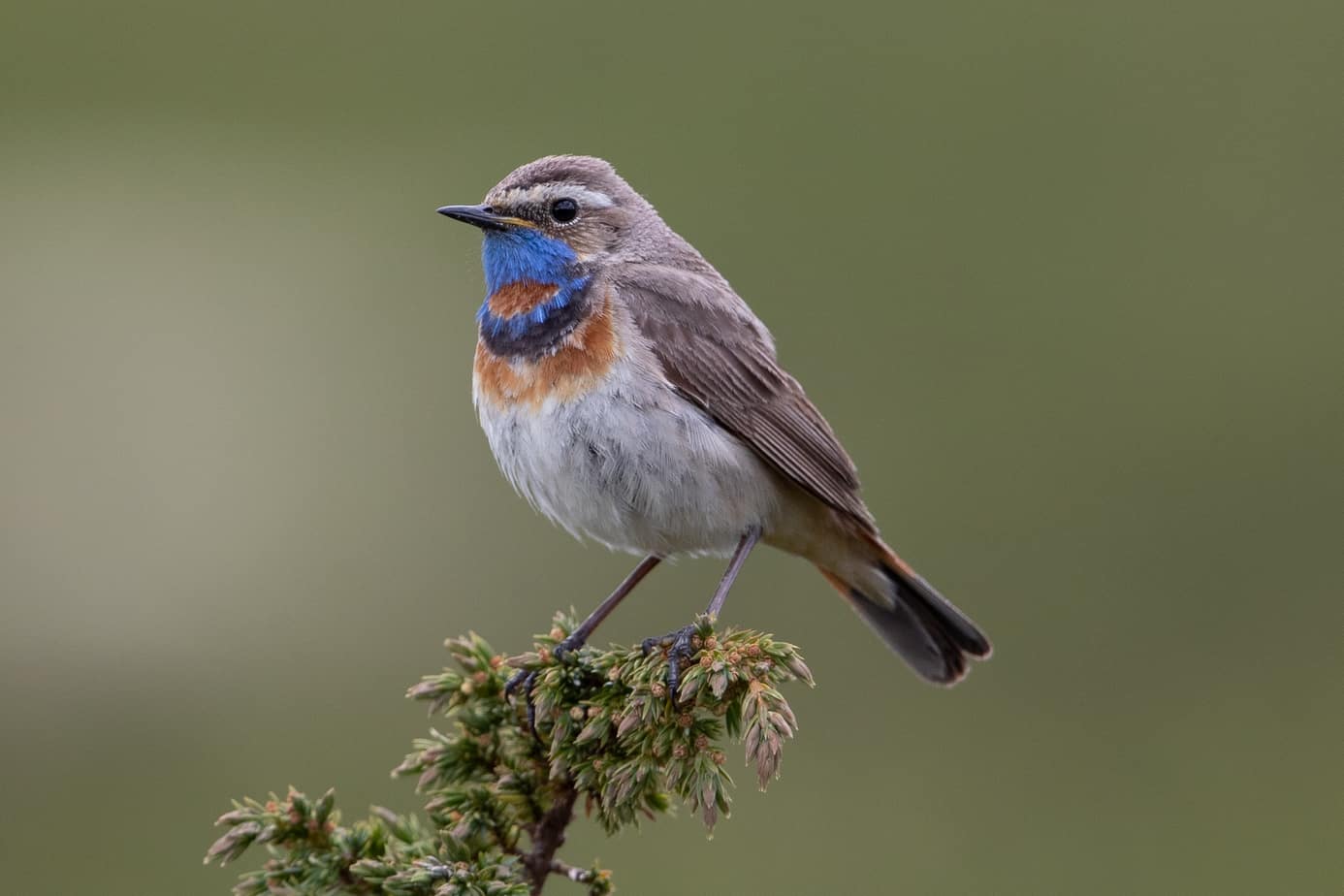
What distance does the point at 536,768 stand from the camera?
13.2 ft

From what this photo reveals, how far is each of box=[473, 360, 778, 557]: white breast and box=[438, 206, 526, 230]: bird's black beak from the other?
554 millimetres

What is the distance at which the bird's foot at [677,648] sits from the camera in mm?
3932

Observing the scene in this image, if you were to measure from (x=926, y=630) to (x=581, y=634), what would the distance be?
1305 mm

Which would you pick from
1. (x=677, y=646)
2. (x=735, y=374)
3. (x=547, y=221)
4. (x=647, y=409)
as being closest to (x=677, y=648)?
(x=677, y=646)

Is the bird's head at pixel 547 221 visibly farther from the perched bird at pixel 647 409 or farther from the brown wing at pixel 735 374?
the brown wing at pixel 735 374

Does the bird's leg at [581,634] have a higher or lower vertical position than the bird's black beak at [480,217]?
lower

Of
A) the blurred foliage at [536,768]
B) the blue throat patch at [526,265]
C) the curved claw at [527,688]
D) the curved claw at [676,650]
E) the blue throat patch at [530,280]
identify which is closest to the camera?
the blurred foliage at [536,768]

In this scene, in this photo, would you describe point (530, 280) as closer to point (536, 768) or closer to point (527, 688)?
point (527, 688)

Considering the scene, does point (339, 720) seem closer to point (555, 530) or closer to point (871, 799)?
point (555, 530)

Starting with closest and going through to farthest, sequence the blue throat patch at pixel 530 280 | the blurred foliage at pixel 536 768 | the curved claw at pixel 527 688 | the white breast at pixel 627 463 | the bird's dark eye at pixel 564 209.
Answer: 1. the blurred foliage at pixel 536 768
2. the curved claw at pixel 527 688
3. the white breast at pixel 627 463
4. the blue throat patch at pixel 530 280
5. the bird's dark eye at pixel 564 209

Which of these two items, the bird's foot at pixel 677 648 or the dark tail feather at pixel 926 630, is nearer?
the bird's foot at pixel 677 648

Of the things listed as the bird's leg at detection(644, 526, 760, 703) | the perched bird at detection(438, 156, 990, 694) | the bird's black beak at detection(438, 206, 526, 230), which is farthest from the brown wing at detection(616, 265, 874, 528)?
the bird's leg at detection(644, 526, 760, 703)

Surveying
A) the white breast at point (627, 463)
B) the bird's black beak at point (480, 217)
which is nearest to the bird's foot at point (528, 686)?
the white breast at point (627, 463)

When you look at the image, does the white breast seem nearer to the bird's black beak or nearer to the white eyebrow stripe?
the bird's black beak
